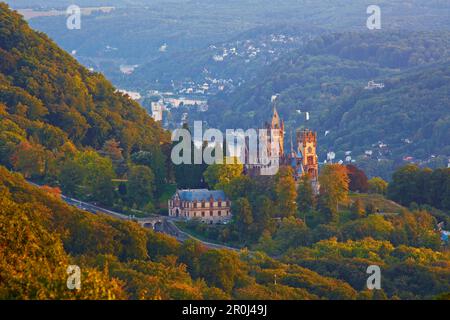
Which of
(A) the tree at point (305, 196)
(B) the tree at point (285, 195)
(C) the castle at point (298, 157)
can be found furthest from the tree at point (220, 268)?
(C) the castle at point (298, 157)

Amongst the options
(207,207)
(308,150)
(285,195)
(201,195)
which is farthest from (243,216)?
(308,150)

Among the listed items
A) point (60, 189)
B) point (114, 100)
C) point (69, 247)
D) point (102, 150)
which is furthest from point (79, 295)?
point (114, 100)

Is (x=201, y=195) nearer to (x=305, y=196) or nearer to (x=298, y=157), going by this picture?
(x=305, y=196)

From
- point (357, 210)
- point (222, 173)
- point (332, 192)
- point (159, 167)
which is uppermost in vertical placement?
point (159, 167)

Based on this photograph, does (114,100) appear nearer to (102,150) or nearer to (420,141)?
(102,150)

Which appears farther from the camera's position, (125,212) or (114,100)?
(114,100)

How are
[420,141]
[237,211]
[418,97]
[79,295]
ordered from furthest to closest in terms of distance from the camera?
[418,97]
[420,141]
[237,211]
[79,295]

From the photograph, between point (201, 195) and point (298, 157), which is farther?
point (298, 157)
